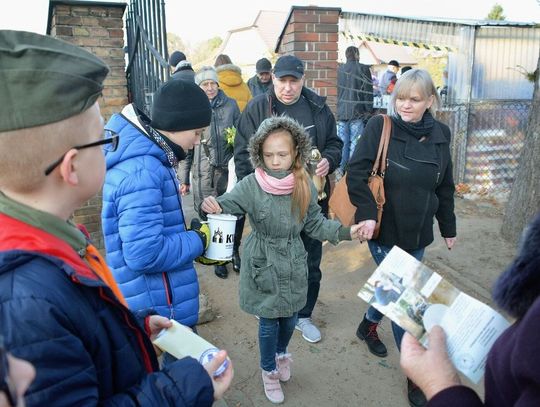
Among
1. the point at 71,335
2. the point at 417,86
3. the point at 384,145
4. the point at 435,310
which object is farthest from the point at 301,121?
the point at 71,335

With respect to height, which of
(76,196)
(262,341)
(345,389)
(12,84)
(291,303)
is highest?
(12,84)

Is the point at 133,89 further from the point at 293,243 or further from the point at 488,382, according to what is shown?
the point at 488,382

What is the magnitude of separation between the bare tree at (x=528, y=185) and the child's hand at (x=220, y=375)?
483 cm

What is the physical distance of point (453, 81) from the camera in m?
7.37

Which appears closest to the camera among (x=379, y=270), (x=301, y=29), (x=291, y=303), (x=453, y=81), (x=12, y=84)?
(x=12, y=84)

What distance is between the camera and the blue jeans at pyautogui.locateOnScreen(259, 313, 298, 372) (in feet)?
9.20

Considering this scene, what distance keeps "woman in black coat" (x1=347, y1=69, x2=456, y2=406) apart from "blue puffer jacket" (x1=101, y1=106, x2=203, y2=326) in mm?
1213

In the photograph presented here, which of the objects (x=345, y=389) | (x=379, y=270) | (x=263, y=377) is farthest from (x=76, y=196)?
(x=345, y=389)

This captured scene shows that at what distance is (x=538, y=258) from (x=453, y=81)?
7.01 metres

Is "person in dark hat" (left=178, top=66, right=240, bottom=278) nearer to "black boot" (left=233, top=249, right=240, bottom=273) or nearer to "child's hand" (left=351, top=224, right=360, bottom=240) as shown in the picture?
"black boot" (left=233, top=249, right=240, bottom=273)

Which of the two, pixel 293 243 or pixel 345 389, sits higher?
pixel 293 243

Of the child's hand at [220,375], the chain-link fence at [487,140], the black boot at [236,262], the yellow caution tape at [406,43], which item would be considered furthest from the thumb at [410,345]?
the yellow caution tape at [406,43]

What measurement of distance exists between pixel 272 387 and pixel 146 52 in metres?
3.48

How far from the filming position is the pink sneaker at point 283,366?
9.99 ft
